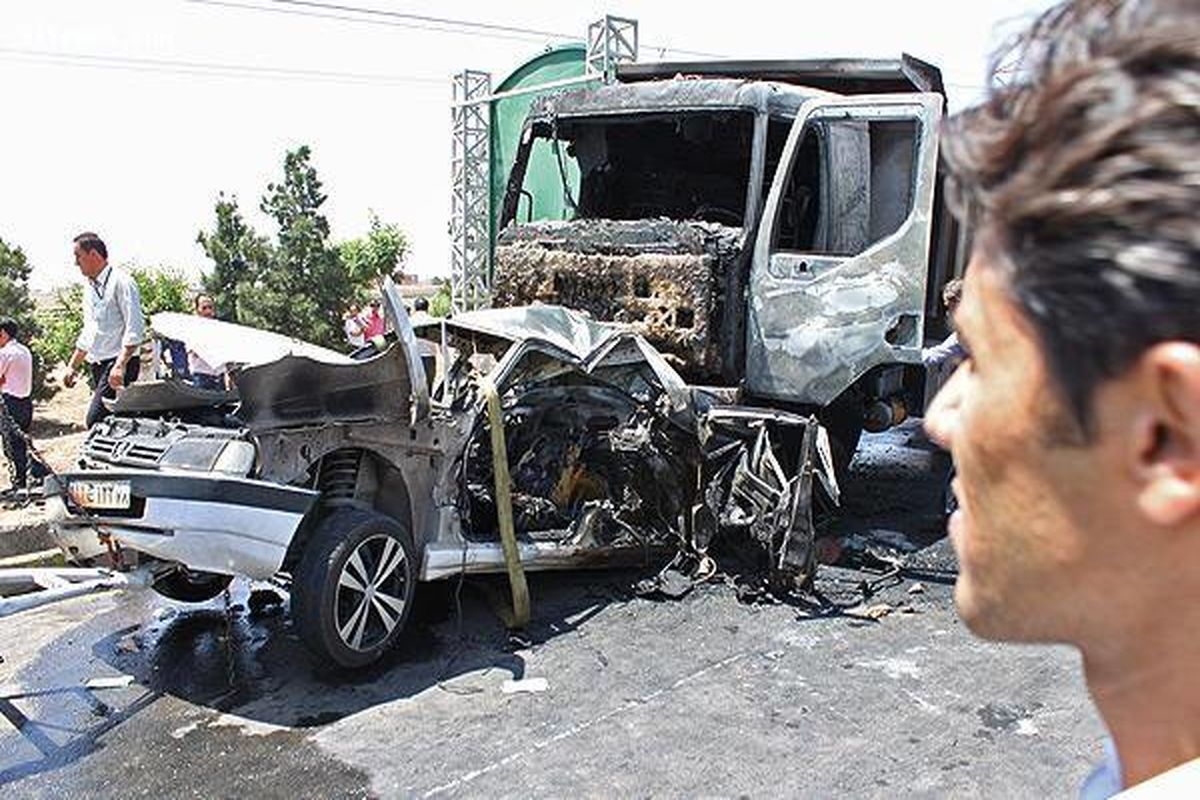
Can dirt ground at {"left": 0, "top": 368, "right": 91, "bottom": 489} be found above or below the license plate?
below

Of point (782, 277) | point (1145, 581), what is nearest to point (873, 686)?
point (782, 277)

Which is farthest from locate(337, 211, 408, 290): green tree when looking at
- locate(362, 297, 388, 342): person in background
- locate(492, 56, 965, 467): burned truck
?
locate(492, 56, 965, 467): burned truck

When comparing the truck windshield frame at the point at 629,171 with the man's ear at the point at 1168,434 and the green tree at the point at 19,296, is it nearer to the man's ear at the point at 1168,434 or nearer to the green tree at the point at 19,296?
the man's ear at the point at 1168,434

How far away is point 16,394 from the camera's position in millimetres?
7848

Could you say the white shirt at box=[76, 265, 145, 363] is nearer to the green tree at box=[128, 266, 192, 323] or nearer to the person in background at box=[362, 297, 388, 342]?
the person in background at box=[362, 297, 388, 342]

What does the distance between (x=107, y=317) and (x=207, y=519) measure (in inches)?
143

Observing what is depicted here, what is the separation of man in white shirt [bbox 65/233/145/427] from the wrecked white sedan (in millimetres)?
2393

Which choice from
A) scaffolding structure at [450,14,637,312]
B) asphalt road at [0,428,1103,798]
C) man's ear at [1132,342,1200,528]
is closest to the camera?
man's ear at [1132,342,1200,528]

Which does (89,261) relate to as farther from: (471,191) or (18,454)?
(471,191)

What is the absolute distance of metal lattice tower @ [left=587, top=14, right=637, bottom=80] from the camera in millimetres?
10258

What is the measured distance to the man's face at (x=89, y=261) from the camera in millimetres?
6637

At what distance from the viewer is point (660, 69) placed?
24.3 feet

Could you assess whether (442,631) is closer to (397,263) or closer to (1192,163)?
(1192,163)

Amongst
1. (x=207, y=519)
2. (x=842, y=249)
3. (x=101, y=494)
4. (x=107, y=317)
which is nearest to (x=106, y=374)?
(x=107, y=317)
